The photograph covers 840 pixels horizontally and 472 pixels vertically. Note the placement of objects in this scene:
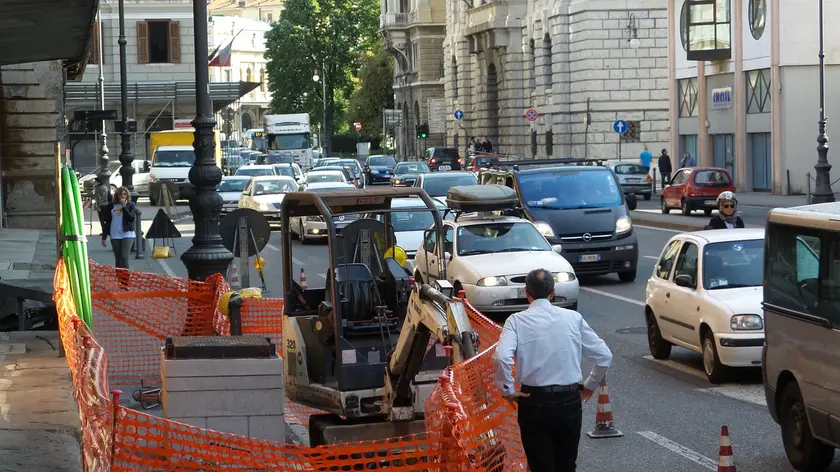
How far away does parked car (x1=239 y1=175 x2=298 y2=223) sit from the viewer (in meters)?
37.4

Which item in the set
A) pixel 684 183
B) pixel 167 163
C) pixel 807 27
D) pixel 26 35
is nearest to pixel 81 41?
pixel 26 35

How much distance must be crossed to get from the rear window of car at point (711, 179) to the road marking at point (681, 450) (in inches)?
1187

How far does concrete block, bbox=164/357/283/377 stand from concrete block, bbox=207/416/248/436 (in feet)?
0.91

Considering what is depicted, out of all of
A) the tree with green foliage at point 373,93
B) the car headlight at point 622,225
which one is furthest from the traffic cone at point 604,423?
the tree with green foliage at point 373,93

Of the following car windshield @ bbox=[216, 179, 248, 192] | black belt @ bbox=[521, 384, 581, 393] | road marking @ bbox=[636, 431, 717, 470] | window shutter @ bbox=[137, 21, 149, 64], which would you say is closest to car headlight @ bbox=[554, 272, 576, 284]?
road marking @ bbox=[636, 431, 717, 470]

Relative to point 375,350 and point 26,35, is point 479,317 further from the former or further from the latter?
point 26,35

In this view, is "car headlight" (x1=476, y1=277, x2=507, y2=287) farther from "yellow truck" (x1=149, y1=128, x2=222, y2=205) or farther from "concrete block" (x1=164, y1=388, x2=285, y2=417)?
"yellow truck" (x1=149, y1=128, x2=222, y2=205)

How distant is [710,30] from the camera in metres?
52.3

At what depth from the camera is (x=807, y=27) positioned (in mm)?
46781

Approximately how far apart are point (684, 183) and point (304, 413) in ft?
99.8

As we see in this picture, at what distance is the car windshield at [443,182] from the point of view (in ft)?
106

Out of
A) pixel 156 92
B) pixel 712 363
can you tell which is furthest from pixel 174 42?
pixel 712 363

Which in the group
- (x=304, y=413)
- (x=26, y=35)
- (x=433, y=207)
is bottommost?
(x=304, y=413)

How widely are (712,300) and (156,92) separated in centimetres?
5150
